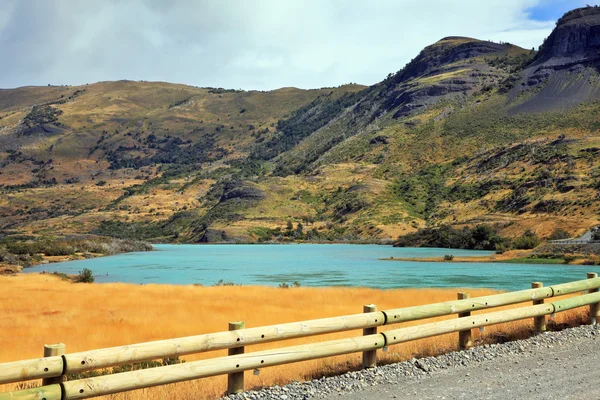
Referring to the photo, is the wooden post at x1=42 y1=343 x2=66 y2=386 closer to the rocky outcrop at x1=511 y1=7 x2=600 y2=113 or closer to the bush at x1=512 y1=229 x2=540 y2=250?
the bush at x1=512 y1=229 x2=540 y2=250

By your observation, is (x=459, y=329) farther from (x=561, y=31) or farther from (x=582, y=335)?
(x=561, y=31)

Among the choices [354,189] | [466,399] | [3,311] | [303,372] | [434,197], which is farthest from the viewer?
[354,189]

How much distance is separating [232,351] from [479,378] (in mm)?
4152

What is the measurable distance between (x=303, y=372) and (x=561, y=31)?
21669 cm

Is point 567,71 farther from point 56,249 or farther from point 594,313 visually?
point 594,313

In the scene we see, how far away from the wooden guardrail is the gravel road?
1.62 feet

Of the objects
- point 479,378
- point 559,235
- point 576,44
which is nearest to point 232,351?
point 479,378

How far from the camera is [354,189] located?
159500 millimetres

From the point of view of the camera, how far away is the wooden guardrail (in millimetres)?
7539

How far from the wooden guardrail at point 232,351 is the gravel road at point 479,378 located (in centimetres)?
49

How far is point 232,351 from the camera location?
9.34 meters

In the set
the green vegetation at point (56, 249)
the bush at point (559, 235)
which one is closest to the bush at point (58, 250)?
the green vegetation at point (56, 249)

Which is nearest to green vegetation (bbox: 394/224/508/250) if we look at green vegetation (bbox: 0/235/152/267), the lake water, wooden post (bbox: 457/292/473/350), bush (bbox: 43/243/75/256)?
the lake water

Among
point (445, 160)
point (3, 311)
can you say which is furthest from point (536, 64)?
point (3, 311)
